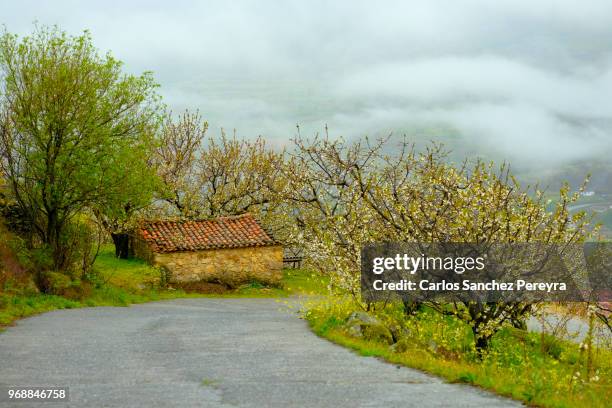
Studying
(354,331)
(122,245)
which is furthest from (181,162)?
(354,331)

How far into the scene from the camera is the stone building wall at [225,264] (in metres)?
40.9

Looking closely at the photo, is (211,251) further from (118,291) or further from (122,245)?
(118,291)

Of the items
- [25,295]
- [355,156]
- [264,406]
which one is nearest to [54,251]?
[25,295]

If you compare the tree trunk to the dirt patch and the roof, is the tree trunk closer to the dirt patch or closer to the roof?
the roof

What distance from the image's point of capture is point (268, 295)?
1619 inches

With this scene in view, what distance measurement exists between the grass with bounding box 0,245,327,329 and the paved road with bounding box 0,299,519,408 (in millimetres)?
3628

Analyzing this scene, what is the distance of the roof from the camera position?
136 ft

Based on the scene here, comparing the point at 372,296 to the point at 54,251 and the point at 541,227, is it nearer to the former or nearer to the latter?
the point at 541,227

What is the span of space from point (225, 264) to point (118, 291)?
32.1ft

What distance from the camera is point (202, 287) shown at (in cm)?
4103

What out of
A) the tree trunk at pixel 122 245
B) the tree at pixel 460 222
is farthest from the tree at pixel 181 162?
the tree at pixel 460 222

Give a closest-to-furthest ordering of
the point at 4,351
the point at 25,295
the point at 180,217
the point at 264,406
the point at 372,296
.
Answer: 1. the point at 264,406
2. the point at 4,351
3. the point at 372,296
4. the point at 25,295
5. the point at 180,217

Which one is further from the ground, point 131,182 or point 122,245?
point 131,182

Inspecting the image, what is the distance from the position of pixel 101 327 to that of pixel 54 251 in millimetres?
12550
